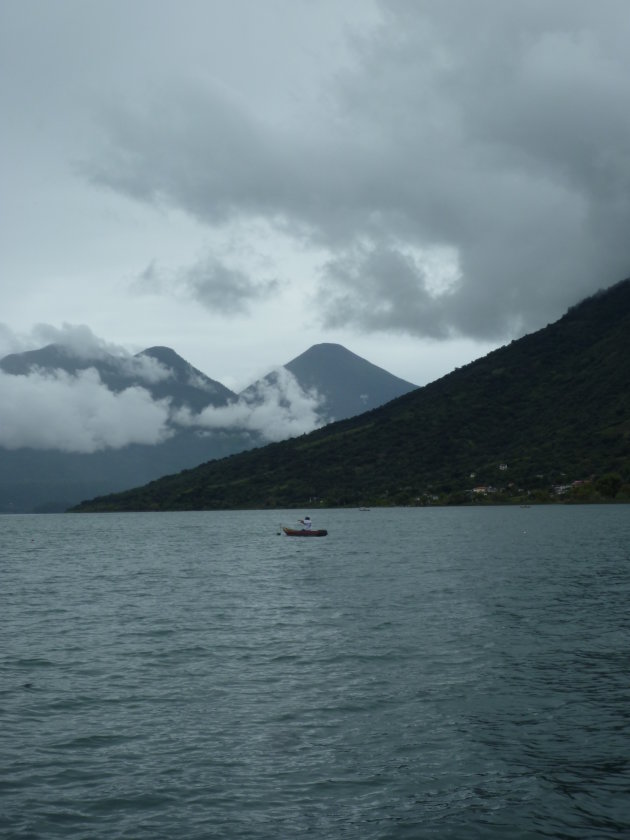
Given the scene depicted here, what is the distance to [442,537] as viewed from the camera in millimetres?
143125

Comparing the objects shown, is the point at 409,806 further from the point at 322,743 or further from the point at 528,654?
the point at 528,654

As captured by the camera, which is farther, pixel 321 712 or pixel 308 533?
pixel 308 533

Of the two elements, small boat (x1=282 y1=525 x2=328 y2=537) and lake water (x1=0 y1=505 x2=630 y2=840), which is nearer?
lake water (x1=0 y1=505 x2=630 y2=840)

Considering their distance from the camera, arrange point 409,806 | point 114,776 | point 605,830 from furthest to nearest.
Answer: point 114,776 < point 409,806 < point 605,830

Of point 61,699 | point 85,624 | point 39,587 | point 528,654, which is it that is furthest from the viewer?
point 39,587

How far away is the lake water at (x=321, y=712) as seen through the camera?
23469mm

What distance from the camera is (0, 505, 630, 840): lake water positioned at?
23469 millimetres

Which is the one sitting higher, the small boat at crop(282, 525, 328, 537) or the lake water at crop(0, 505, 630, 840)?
the small boat at crop(282, 525, 328, 537)

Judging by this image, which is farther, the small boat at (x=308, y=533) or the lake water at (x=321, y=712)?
the small boat at (x=308, y=533)

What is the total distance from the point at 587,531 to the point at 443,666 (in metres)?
109

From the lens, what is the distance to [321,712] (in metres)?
33.5

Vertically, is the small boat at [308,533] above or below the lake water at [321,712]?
above

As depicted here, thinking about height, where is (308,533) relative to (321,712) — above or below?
above

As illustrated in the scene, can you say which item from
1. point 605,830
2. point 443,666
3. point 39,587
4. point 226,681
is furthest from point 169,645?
point 39,587
